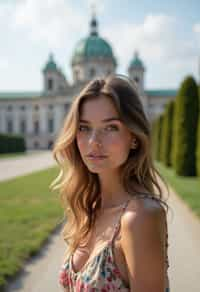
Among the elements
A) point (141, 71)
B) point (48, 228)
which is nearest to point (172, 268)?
point (48, 228)

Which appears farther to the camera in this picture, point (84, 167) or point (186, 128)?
point (186, 128)

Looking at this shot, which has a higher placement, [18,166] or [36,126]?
[18,166]

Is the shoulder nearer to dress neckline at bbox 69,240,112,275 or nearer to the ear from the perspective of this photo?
dress neckline at bbox 69,240,112,275

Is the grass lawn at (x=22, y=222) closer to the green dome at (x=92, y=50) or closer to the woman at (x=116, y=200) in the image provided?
the woman at (x=116, y=200)

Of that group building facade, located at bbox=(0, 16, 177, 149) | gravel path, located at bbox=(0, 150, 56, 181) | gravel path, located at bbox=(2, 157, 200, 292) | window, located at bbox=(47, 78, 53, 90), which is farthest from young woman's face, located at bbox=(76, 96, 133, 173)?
window, located at bbox=(47, 78, 53, 90)

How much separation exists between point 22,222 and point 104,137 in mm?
6176

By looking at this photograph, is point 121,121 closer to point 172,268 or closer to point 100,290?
point 100,290

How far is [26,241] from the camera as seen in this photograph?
5840mm

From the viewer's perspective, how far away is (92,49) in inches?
3118

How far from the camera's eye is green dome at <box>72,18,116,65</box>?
259ft

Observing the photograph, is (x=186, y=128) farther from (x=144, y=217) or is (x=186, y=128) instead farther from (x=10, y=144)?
(x=10, y=144)

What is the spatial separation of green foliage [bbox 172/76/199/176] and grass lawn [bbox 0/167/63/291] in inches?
311

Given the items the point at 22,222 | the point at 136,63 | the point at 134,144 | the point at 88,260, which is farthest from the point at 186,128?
the point at 136,63

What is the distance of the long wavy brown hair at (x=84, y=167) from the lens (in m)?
1.51
